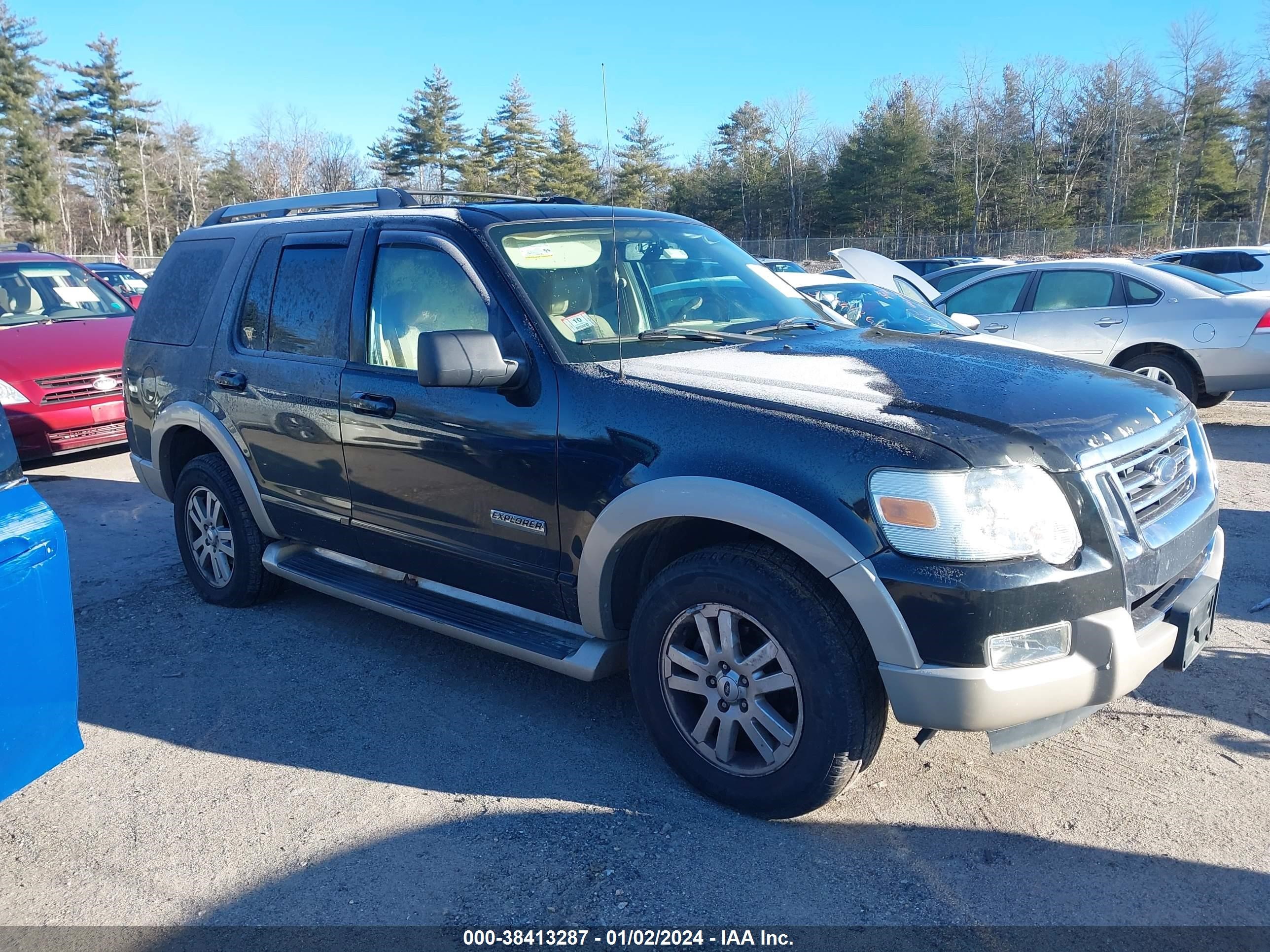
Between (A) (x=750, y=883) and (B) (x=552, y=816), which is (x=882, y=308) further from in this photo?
(A) (x=750, y=883)

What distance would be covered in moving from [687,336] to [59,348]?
25.1 feet

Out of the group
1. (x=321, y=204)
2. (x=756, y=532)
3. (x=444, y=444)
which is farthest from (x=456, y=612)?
(x=321, y=204)

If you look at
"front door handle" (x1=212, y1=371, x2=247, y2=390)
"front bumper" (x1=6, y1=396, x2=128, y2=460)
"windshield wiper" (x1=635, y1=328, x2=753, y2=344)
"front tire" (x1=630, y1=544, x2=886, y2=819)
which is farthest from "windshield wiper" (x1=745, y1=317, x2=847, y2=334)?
"front bumper" (x1=6, y1=396, x2=128, y2=460)

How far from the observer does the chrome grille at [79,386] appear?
8.55 meters

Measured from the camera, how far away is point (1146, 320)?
9172 millimetres

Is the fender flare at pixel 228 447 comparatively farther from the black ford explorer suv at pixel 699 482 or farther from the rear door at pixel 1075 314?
the rear door at pixel 1075 314

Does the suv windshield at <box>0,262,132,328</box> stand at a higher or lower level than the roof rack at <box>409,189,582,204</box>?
lower

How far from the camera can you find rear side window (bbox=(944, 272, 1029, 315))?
10289 millimetres

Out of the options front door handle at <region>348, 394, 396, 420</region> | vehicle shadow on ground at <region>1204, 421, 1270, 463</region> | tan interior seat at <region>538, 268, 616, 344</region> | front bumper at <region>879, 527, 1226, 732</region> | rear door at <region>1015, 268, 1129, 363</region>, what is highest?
tan interior seat at <region>538, 268, 616, 344</region>

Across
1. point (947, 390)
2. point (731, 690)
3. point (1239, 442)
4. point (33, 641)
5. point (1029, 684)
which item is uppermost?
point (947, 390)

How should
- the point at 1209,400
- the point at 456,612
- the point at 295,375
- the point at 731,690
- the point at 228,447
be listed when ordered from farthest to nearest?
1. the point at 1209,400
2. the point at 228,447
3. the point at 295,375
4. the point at 456,612
5. the point at 731,690

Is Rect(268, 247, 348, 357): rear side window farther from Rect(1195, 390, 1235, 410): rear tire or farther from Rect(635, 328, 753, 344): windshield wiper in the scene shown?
Rect(1195, 390, 1235, 410): rear tire

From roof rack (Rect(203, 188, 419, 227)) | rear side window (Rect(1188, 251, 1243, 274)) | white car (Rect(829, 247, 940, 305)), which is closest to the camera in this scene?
roof rack (Rect(203, 188, 419, 227))

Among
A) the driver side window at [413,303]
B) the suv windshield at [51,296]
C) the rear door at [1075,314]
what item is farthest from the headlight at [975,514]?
the suv windshield at [51,296]
